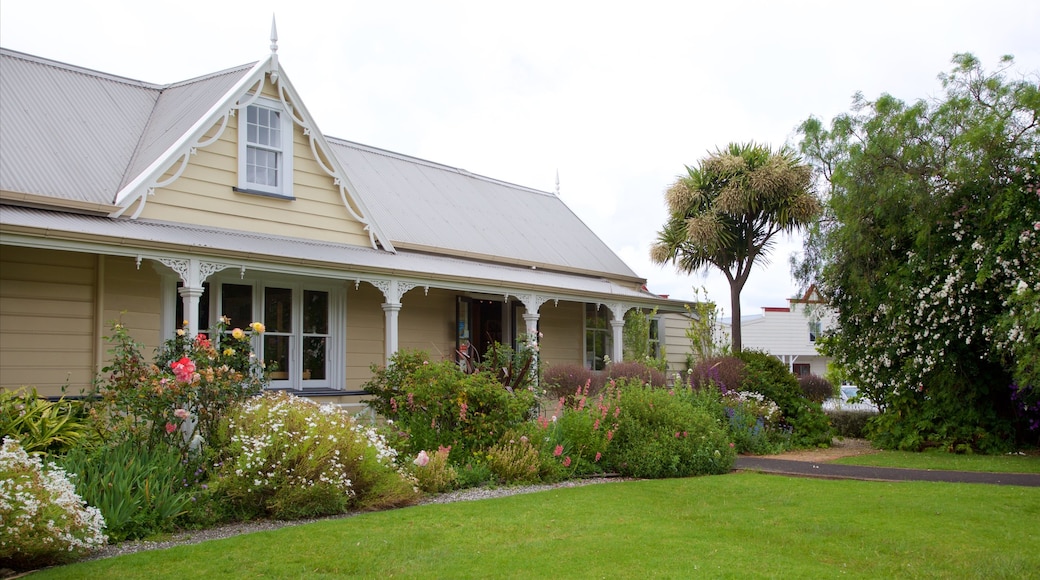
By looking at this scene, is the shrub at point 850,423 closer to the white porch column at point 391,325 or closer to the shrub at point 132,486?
the white porch column at point 391,325

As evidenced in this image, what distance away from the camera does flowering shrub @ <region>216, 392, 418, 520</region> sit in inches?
317

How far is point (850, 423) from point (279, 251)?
12691 millimetres

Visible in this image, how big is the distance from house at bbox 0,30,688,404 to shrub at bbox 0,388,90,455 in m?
1.35

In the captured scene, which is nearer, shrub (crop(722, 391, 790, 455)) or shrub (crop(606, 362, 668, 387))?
shrub (crop(722, 391, 790, 455))

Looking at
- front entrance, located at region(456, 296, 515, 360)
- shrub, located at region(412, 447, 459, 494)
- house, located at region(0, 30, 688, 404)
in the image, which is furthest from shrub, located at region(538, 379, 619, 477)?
front entrance, located at region(456, 296, 515, 360)

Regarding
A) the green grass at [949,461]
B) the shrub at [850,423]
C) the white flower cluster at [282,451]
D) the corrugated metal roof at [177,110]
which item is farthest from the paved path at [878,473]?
the corrugated metal roof at [177,110]

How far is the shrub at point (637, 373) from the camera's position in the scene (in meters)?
16.3

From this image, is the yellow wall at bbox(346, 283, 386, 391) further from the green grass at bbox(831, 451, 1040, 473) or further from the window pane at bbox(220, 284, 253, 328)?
the green grass at bbox(831, 451, 1040, 473)

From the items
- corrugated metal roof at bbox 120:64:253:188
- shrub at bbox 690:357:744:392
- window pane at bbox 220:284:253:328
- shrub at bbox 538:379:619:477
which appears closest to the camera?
shrub at bbox 538:379:619:477

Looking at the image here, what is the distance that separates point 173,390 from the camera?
874 cm

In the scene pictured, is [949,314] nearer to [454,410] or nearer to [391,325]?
Result: [454,410]

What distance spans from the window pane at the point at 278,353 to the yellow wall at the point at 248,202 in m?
1.66

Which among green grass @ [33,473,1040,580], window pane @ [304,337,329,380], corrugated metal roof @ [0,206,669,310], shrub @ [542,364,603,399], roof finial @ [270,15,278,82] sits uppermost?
roof finial @ [270,15,278,82]

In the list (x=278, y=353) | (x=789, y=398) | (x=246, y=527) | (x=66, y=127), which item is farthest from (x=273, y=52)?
(x=789, y=398)
